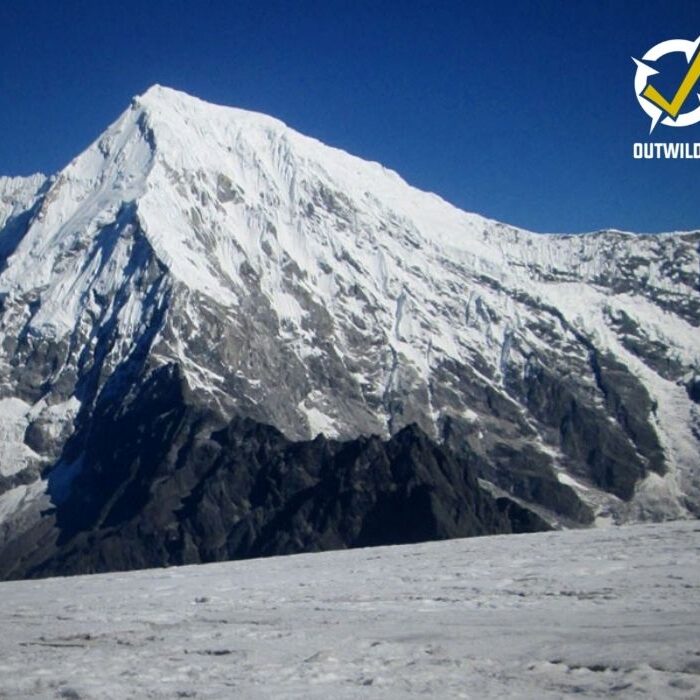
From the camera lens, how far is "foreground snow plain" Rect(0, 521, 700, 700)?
20.8 metres

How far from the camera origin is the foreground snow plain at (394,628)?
20.8 metres

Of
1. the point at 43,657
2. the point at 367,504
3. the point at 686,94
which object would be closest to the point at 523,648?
the point at 43,657

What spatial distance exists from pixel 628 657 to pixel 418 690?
372 cm

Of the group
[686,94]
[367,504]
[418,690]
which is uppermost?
[686,94]

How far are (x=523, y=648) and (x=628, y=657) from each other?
2175 mm

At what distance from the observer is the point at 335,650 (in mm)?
23547

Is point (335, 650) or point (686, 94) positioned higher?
point (686, 94)

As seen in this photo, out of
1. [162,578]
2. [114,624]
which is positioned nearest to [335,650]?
[114,624]

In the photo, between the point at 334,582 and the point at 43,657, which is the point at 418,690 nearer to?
the point at 43,657

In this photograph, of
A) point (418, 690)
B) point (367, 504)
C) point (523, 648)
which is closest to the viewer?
point (418, 690)

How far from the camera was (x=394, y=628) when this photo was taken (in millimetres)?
25828

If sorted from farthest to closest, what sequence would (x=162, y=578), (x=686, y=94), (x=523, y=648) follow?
(x=686, y=94) → (x=162, y=578) → (x=523, y=648)

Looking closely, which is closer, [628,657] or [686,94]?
[628,657]

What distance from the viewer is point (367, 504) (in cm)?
19750
